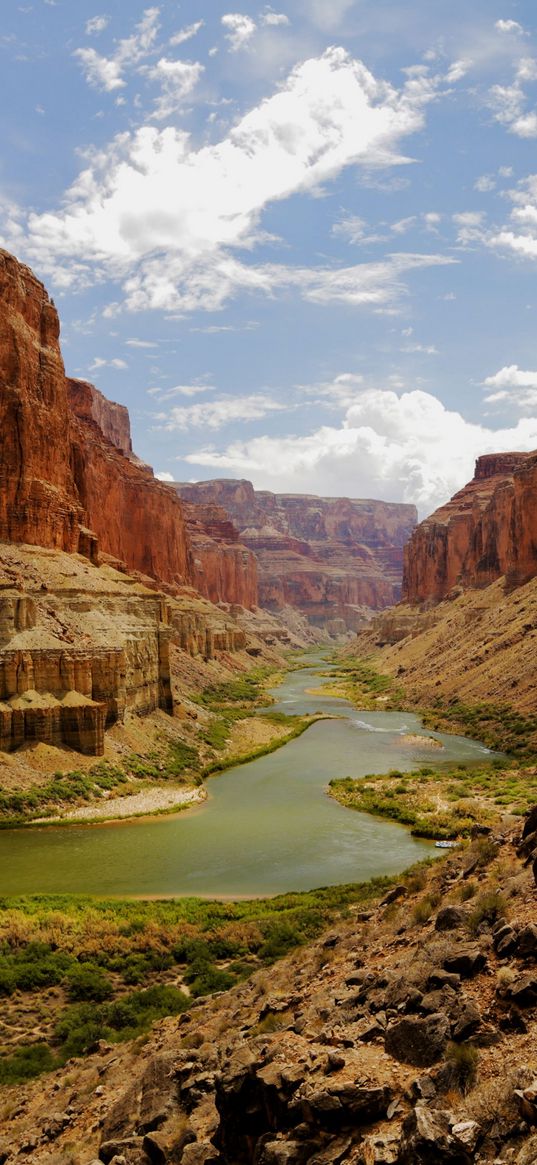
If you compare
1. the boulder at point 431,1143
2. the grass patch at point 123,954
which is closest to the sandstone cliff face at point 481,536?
the grass patch at point 123,954

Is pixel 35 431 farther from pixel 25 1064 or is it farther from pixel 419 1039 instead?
pixel 419 1039

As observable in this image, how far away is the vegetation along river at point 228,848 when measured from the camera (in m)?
29.5

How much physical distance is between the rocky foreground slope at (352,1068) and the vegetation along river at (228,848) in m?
13.1

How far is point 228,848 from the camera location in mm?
33938

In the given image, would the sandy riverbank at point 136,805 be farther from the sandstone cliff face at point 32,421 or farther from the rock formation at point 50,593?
the sandstone cliff face at point 32,421

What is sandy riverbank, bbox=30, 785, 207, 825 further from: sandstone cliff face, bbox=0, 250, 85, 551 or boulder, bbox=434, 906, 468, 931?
boulder, bbox=434, 906, 468, 931

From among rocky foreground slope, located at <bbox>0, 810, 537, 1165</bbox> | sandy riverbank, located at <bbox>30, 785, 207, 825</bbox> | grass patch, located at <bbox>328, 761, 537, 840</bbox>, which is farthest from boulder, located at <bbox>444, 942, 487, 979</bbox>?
sandy riverbank, located at <bbox>30, 785, 207, 825</bbox>

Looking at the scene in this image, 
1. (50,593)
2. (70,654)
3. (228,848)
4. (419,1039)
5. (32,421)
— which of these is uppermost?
(32,421)

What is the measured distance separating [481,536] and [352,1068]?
12329 centimetres

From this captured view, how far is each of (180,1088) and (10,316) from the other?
58.0 meters

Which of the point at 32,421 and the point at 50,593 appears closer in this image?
the point at 50,593

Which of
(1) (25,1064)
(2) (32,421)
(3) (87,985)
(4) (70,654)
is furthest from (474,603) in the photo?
(1) (25,1064)

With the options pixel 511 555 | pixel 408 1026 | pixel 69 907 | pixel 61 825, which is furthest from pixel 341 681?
pixel 408 1026

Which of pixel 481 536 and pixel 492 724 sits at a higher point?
pixel 481 536
